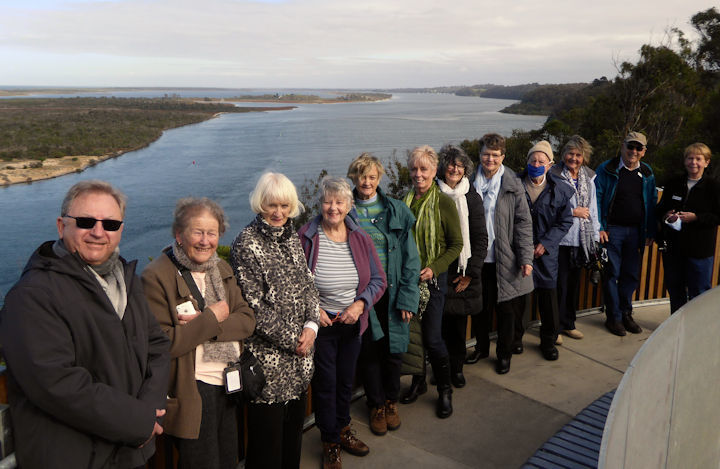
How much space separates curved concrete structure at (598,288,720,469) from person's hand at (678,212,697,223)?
1869 millimetres

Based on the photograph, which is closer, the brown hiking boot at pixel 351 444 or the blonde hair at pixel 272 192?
the blonde hair at pixel 272 192

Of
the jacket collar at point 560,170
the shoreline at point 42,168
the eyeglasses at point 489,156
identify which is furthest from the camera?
the shoreline at point 42,168

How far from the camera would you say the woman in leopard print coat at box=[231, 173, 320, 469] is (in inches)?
102

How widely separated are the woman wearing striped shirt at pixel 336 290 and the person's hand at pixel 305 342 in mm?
203

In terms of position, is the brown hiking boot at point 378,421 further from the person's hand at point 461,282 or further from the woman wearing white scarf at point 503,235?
the woman wearing white scarf at point 503,235

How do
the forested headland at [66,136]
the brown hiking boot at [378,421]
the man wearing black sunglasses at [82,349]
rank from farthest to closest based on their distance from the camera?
A: the forested headland at [66,136]
the brown hiking boot at [378,421]
the man wearing black sunglasses at [82,349]

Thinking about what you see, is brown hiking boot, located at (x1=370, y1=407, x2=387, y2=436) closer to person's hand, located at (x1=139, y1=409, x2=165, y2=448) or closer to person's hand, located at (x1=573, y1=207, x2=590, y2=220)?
person's hand, located at (x1=139, y1=409, x2=165, y2=448)

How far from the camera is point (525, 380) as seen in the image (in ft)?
13.5

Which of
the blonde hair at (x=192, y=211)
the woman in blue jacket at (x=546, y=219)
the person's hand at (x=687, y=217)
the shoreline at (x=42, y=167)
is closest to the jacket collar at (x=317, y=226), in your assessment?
the blonde hair at (x=192, y=211)

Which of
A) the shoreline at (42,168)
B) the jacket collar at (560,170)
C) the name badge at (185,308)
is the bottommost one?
the shoreline at (42,168)

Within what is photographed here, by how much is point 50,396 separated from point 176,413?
0.67 metres

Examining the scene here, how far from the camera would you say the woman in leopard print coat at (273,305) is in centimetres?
258

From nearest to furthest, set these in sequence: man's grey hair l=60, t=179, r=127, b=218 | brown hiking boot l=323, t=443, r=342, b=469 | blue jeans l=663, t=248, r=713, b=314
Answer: man's grey hair l=60, t=179, r=127, b=218 < brown hiking boot l=323, t=443, r=342, b=469 < blue jeans l=663, t=248, r=713, b=314

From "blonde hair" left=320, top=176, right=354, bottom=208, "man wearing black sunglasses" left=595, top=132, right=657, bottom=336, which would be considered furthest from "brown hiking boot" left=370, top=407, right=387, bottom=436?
"man wearing black sunglasses" left=595, top=132, right=657, bottom=336
